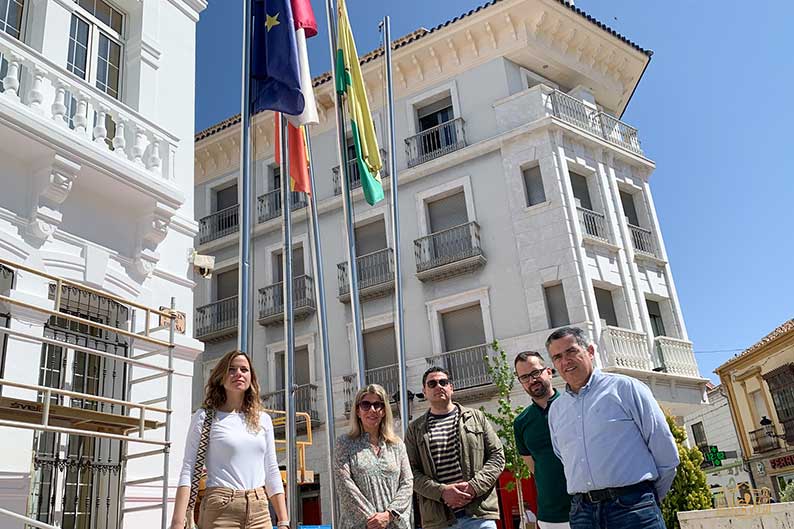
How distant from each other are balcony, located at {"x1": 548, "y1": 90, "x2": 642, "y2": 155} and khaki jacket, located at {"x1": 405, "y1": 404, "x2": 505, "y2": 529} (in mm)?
13902

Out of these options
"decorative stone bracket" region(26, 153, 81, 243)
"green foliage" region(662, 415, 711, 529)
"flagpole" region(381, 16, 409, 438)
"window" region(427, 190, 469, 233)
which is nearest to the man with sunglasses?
"flagpole" region(381, 16, 409, 438)

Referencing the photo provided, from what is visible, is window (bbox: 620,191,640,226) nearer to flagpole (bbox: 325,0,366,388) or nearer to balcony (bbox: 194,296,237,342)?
balcony (bbox: 194,296,237,342)

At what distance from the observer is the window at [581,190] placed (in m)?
17.3

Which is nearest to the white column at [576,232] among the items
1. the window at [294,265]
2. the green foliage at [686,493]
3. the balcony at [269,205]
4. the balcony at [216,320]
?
the green foliage at [686,493]

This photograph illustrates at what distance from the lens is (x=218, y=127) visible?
21.2 m

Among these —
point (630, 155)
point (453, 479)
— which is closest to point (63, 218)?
point (453, 479)

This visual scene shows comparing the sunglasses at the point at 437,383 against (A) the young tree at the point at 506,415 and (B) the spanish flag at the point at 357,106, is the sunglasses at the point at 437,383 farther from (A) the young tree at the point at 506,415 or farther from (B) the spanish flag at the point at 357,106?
(A) the young tree at the point at 506,415

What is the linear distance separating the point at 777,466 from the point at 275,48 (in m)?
25.3

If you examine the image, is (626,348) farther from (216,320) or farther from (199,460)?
(199,460)

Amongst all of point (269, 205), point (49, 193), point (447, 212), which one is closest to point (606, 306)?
point (447, 212)

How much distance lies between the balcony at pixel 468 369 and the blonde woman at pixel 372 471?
11.2 meters

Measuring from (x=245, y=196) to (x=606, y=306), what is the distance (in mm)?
12656

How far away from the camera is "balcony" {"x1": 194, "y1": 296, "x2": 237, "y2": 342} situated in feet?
63.5

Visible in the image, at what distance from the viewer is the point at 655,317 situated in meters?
17.6
